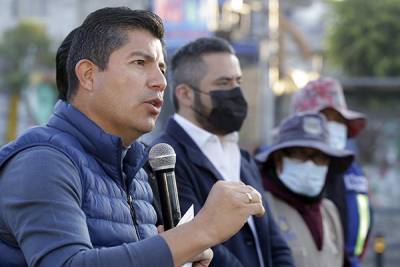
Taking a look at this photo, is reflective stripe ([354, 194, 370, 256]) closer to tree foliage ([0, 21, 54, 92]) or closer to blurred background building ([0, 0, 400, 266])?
blurred background building ([0, 0, 400, 266])

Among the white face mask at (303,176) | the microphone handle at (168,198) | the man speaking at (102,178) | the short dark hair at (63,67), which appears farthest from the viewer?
the white face mask at (303,176)

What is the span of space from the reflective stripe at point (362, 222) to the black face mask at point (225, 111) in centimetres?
152

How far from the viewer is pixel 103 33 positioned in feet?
8.18

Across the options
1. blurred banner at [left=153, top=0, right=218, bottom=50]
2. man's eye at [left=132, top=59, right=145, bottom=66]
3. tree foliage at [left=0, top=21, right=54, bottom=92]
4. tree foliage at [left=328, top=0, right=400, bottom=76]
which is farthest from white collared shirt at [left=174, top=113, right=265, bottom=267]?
tree foliage at [left=328, top=0, right=400, bottom=76]

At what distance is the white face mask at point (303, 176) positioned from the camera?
479 centimetres

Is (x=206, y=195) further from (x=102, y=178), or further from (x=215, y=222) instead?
(x=215, y=222)

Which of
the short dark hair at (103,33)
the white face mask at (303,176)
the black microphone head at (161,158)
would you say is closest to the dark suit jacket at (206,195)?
the white face mask at (303,176)

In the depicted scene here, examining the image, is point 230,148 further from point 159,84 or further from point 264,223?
point 159,84

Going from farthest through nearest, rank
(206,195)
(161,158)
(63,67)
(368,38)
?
(368,38) → (206,195) → (63,67) → (161,158)

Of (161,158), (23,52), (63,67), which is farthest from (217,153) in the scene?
(23,52)

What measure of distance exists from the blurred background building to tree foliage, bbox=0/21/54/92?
0.10 feet

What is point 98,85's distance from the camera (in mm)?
2459

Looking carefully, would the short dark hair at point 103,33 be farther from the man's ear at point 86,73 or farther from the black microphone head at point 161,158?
the black microphone head at point 161,158

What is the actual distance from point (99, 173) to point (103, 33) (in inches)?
16.0
